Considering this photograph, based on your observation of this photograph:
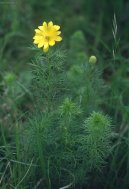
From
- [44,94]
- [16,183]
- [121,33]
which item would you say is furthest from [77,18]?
[16,183]

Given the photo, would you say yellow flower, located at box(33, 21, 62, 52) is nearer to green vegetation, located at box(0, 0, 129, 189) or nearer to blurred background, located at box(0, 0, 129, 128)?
green vegetation, located at box(0, 0, 129, 189)

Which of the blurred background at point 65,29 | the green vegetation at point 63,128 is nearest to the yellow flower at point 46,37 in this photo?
the green vegetation at point 63,128

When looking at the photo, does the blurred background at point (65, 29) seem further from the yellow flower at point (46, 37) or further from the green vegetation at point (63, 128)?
the yellow flower at point (46, 37)

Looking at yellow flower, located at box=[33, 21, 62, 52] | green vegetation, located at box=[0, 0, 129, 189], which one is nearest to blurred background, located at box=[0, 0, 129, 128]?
green vegetation, located at box=[0, 0, 129, 189]

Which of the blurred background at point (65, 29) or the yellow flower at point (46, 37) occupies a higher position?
the blurred background at point (65, 29)

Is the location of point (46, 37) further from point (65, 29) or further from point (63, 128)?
point (65, 29)

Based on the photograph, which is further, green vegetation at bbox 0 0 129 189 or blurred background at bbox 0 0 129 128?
blurred background at bbox 0 0 129 128

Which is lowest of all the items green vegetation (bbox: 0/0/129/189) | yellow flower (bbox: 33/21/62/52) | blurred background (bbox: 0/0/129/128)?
green vegetation (bbox: 0/0/129/189)

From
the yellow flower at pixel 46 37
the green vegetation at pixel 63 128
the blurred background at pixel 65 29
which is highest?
the blurred background at pixel 65 29
